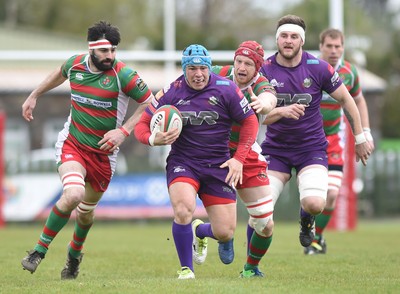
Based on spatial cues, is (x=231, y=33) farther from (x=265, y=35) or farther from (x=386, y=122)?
(x=386, y=122)

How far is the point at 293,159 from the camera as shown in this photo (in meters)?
10.2

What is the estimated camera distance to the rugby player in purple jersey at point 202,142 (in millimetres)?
8766

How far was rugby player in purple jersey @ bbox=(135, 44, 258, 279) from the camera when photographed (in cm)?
877

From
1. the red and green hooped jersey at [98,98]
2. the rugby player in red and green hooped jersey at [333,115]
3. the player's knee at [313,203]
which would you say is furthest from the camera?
the rugby player in red and green hooped jersey at [333,115]

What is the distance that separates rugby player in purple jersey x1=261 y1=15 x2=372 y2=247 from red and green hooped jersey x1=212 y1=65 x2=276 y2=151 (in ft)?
1.27

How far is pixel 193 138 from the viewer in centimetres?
896

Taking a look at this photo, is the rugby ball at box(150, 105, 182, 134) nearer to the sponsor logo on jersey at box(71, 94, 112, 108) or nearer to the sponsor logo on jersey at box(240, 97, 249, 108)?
the sponsor logo on jersey at box(240, 97, 249, 108)

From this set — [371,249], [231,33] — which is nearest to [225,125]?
[371,249]

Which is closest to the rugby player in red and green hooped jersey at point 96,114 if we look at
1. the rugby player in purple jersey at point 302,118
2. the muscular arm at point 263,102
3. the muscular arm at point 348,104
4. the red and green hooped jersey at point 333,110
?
the muscular arm at point 263,102

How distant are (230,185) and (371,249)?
5193mm

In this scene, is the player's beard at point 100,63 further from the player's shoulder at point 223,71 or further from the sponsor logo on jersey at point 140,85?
Answer: the player's shoulder at point 223,71

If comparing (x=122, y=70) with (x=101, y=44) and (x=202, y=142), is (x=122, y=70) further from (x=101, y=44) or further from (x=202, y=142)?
(x=202, y=142)

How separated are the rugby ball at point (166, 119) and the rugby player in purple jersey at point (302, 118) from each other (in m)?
1.35

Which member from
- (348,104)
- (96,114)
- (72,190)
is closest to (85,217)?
(72,190)
